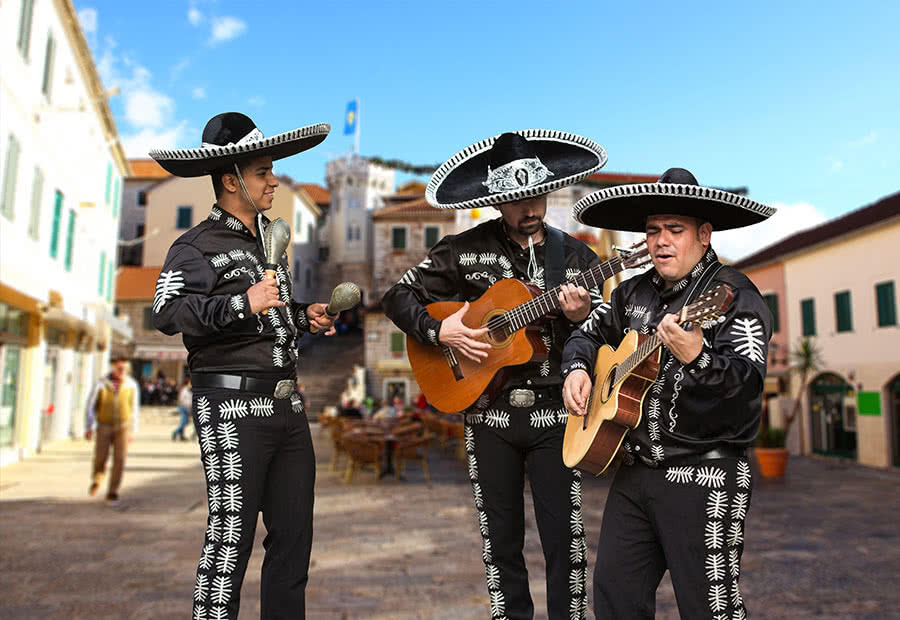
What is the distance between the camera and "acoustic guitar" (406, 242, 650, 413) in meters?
2.91

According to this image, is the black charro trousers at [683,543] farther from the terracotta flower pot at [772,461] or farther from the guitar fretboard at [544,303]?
the terracotta flower pot at [772,461]

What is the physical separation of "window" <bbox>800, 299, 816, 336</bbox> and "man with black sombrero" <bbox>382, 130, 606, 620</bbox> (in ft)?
72.0

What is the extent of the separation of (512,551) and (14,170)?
13.2 metres

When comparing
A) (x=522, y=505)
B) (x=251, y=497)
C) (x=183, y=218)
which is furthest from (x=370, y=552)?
(x=183, y=218)

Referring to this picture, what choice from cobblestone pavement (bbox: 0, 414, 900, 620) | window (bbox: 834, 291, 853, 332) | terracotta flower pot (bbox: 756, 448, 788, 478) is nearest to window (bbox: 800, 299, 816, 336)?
window (bbox: 834, 291, 853, 332)

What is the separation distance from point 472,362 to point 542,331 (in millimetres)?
328

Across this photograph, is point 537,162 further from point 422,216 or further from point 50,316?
point 422,216

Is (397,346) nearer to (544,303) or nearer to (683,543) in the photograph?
(544,303)

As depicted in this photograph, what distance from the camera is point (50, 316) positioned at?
47.9 feet

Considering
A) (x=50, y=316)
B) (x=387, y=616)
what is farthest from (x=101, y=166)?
(x=387, y=616)

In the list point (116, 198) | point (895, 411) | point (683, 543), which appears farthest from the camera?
point (116, 198)

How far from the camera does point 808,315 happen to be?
22.7m

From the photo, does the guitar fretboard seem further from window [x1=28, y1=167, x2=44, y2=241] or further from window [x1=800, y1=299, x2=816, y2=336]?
window [x1=800, y1=299, x2=816, y2=336]

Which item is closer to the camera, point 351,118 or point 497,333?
point 497,333
